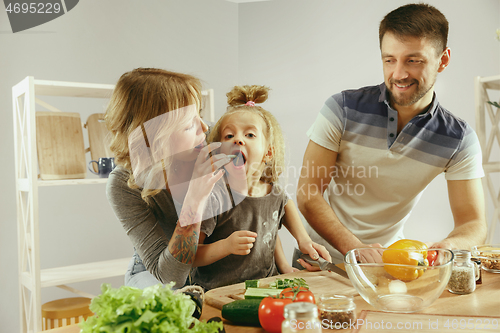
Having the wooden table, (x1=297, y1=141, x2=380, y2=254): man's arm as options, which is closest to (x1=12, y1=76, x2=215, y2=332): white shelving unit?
(x1=297, y1=141, x2=380, y2=254): man's arm

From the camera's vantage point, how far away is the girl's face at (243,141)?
1.29 metres

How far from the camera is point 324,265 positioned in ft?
3.57

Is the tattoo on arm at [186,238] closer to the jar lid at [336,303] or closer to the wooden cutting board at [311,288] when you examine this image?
the wooden cutting board at [311,288]

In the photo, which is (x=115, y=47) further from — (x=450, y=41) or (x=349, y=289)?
(x=349, y=289)

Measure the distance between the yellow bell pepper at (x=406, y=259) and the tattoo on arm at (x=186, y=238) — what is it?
1.63 ft

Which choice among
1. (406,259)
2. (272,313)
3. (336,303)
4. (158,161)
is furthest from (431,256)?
(158,161)

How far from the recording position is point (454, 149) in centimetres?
155

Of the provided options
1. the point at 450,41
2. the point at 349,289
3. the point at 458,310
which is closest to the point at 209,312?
the point at 349,289

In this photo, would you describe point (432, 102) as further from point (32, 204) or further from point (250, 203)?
point (32, 204)

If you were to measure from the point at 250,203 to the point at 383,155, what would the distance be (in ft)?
1.96

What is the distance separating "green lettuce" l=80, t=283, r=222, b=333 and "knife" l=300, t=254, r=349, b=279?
57cm

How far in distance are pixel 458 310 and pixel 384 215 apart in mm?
851

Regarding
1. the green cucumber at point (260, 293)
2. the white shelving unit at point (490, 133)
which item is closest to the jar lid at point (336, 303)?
the green cucumber at point (260, 293)

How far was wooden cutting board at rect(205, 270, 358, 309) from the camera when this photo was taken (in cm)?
92
